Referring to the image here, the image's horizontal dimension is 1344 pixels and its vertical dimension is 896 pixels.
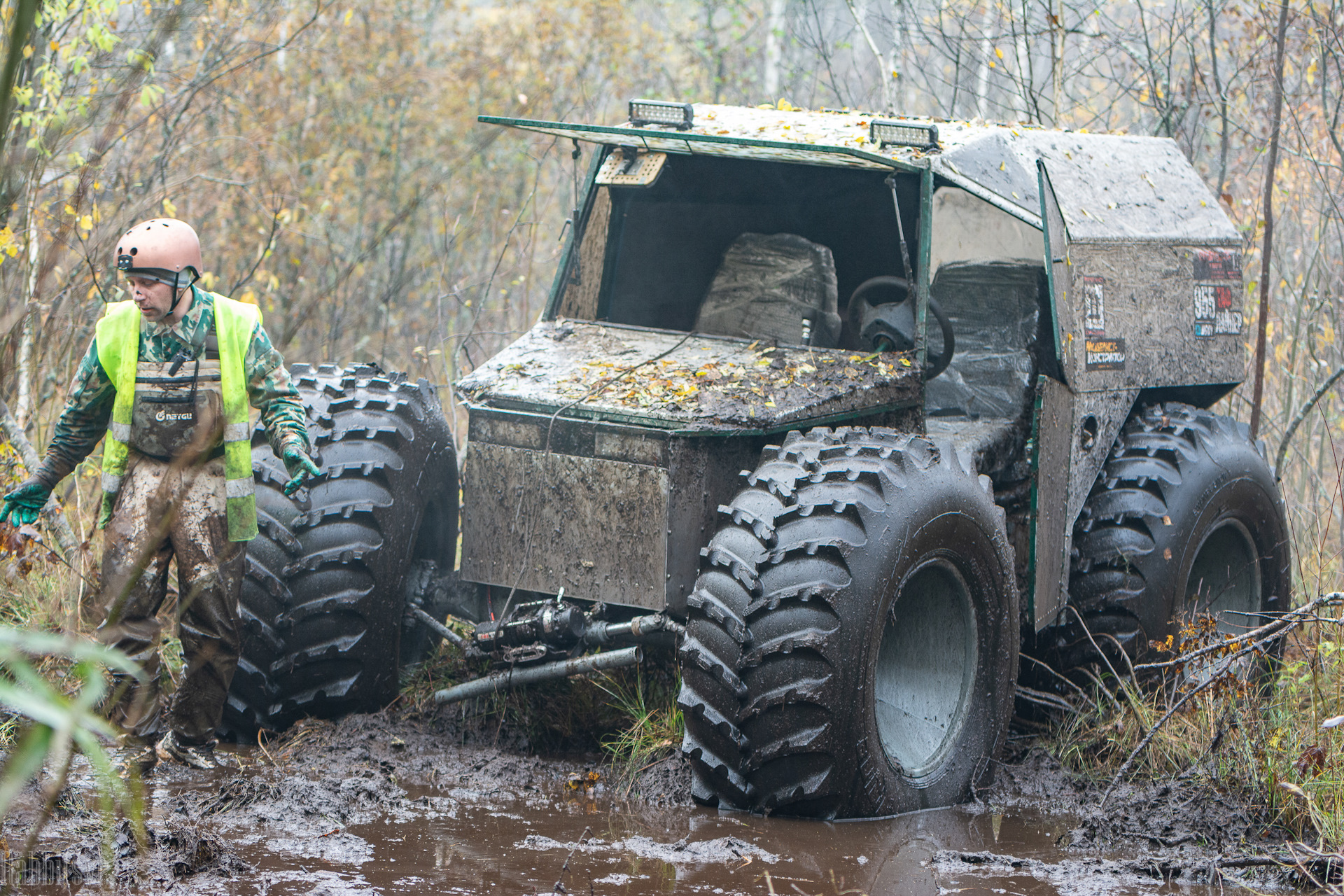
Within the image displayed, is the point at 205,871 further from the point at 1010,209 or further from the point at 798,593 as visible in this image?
the point at 1010,209

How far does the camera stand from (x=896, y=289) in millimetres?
5941

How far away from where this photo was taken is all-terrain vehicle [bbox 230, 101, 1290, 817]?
14.4 feet

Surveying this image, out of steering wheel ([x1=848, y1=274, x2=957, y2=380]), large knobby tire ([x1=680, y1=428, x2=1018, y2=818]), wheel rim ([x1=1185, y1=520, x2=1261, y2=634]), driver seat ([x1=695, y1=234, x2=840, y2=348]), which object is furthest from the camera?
wheel rim ([x1=1185, y1=520, x2=1261, y2=634])

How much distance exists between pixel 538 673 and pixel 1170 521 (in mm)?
2764

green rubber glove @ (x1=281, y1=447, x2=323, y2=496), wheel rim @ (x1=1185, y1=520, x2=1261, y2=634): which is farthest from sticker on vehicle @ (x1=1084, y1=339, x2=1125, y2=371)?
green rubber glove @ (x1=281, y1=447, x2=323, y2=496)

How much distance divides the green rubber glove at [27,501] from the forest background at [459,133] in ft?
3.46

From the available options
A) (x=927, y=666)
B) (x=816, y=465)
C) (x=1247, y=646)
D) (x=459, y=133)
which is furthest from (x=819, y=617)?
(x=459, y=133)

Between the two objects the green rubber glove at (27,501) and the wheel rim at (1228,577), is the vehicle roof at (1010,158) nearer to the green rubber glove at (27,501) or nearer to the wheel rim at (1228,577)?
the wheel rim at (1228,577)

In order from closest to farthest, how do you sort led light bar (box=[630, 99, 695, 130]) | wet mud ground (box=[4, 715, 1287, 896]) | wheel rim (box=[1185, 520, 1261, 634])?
wet mud ground (box=[4, 715, 1287, 896])
led light bar (box=[630, 99, 695, 130])
wheel rim (box=[1185, 520, 1261, 634])

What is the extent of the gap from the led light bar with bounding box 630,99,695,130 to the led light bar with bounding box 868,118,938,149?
817mm

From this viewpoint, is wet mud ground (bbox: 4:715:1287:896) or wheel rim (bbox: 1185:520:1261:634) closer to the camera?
wet mud ground (bbox: 4:715:1287:896)

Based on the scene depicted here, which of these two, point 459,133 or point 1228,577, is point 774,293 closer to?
point 1228,577

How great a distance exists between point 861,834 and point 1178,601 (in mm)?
2265

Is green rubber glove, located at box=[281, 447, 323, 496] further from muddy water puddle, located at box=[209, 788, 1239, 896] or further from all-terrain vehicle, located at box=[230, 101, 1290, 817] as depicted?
muddy water puddle, located at box=[209, 788, 1239, 896]
